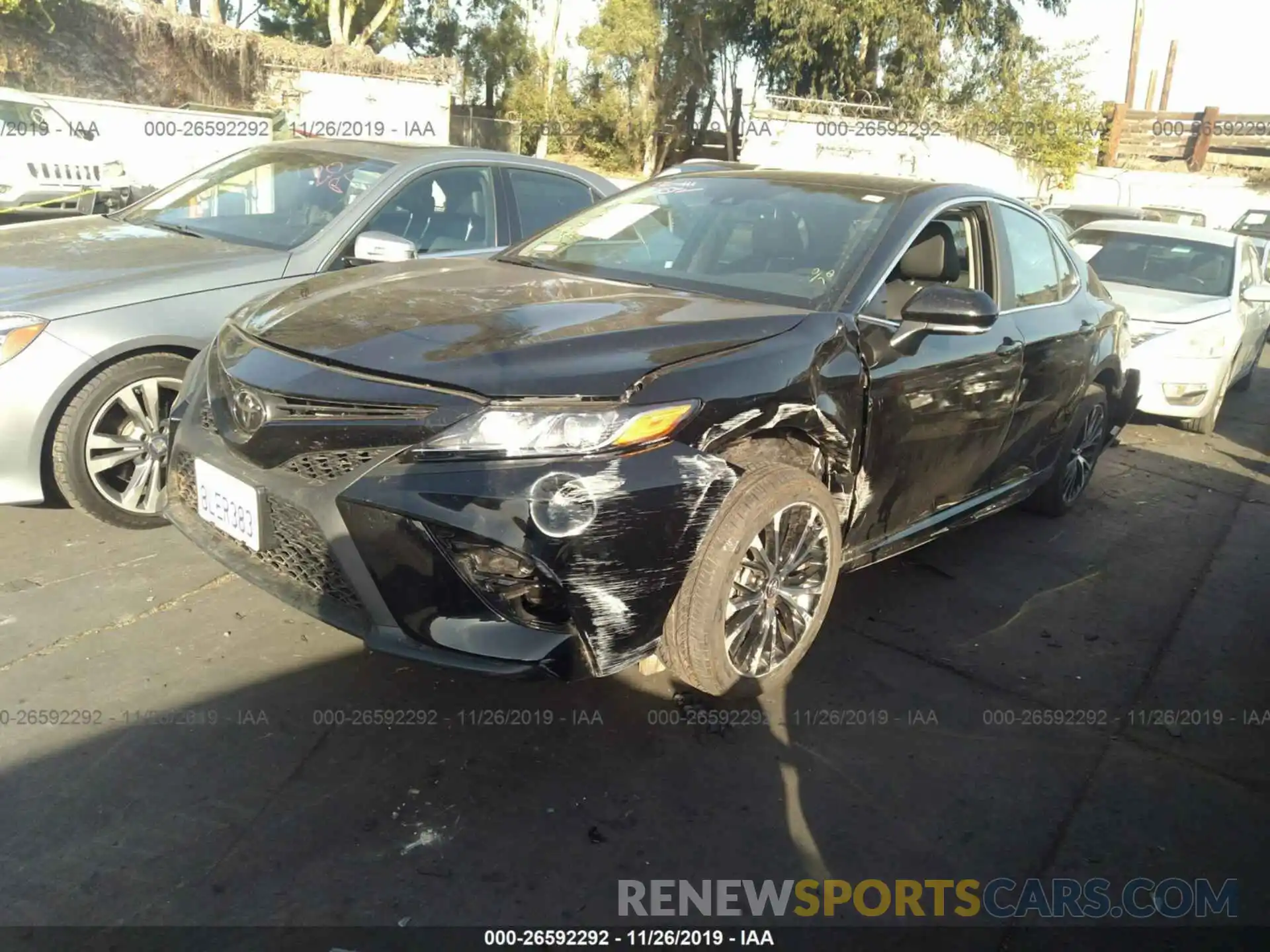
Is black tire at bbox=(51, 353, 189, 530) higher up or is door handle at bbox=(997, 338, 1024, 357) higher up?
door handle at bbox=(997, 338, 1024, 357)

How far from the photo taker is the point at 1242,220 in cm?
1928

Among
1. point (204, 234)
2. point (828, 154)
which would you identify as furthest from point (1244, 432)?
point (828, 154)

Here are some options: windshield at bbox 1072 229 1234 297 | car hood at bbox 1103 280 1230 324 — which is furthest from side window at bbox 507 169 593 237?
windshield at bbox 1072 229 1234 297

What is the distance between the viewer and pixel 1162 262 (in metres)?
8.57

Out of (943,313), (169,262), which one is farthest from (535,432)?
(169,262)

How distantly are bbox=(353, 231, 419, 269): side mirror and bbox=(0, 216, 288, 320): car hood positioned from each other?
33 cm

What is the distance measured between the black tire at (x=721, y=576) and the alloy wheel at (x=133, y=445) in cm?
215

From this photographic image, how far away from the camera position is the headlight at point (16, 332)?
3.56m

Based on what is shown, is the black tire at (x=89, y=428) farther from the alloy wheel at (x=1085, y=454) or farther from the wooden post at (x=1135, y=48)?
the wooden post at (x=1135, y=48)

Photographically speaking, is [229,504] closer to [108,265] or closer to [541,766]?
[541,766]

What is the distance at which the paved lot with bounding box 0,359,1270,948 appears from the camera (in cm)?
240

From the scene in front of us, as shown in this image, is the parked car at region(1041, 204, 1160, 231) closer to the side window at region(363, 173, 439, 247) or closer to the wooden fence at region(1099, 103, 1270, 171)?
the side window at region(363, 173, 439, 247)

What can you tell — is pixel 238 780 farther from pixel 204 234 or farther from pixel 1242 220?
pixel 1242 220

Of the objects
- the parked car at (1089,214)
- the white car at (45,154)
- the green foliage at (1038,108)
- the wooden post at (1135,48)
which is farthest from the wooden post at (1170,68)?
the white car at (45,154)
